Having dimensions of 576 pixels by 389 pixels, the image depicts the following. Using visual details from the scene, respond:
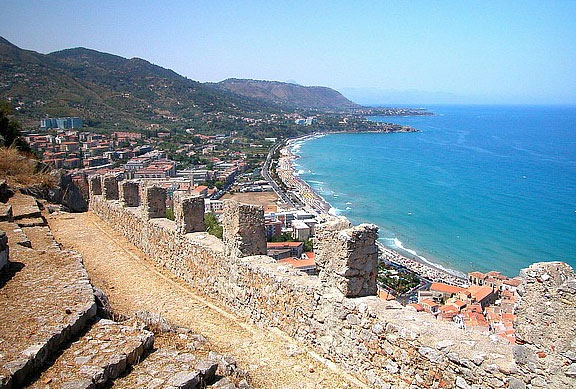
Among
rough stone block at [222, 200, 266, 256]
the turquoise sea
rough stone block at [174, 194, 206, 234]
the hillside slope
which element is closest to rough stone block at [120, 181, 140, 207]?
rough stone block at [174, 194, 206, 234]

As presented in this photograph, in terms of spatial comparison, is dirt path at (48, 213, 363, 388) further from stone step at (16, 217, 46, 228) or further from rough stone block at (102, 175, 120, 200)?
rough stone block at (102, 175, 120, 200)

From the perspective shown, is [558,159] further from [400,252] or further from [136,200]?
[136,200]

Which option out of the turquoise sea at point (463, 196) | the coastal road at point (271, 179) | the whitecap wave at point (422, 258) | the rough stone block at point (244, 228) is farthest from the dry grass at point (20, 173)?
the coastal road at point (271, 179)

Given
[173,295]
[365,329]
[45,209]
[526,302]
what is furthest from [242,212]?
[45,209]

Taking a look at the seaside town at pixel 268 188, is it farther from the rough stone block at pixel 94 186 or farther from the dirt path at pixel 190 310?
the dirt path at pixel 190 310

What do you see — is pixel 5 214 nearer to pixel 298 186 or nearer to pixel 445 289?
pixel 445 289

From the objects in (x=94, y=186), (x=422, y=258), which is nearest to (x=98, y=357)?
(x=94, y=186)
